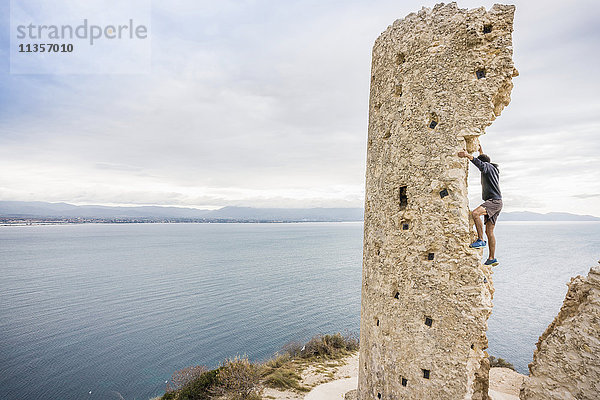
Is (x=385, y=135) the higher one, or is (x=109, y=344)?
(x=385, y=135)

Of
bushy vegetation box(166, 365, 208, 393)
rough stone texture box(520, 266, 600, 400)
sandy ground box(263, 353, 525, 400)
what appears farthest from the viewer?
bushy vegetation box(166, 365, 208, 393)

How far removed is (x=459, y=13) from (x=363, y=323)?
6833 millimetres

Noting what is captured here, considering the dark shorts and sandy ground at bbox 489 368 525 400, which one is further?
sandy ground at bbox 489 368 525 400

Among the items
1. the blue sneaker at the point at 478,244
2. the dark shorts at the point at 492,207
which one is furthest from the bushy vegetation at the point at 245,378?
the dark shorts at the point at 492,207

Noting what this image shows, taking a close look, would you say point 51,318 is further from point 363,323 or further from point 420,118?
point 420,118

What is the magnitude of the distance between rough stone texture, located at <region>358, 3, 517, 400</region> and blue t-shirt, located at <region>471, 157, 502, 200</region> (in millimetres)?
238

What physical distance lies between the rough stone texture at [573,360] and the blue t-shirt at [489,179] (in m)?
2.19

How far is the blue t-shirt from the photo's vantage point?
5516mm

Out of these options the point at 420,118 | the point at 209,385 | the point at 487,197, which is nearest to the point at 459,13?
the point at 420,118

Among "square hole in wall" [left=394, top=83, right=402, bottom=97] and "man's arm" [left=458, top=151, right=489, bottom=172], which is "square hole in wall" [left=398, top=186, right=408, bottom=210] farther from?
"square hole in wall" [left=394, top=83, right=402, bottom=97]

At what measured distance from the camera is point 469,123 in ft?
18.2

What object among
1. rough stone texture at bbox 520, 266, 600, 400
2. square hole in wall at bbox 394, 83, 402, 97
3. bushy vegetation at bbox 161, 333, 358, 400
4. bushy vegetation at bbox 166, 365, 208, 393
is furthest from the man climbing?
bushy vegetation at bbox 166, 365, 208, 393

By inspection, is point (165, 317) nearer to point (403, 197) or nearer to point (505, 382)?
point (505, 382)

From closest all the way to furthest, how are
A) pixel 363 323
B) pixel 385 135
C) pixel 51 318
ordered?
pixel 385 135, pixel 363 323, pixel 51 318
